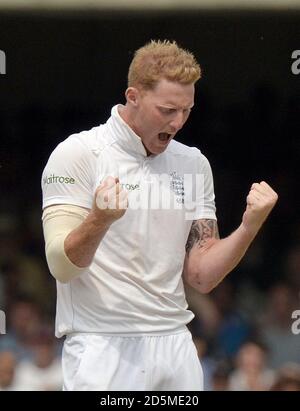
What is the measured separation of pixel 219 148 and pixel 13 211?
1.26m

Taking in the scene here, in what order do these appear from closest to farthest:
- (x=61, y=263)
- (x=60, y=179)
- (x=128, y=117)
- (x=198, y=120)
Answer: (x=61, y=263) → (x=60, y=179) → (x=128, y=117) → (x=198, y=120)

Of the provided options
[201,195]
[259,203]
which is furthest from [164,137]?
[259,203]

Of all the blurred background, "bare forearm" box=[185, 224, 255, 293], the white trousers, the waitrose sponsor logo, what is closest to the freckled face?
the waitrose sponsor logo

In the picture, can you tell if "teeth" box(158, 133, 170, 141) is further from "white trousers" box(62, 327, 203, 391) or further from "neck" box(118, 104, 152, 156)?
"white trousers" box(62, 327, 203, 391)

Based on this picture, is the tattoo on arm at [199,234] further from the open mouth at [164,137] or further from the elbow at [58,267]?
the elbow at [58,267]

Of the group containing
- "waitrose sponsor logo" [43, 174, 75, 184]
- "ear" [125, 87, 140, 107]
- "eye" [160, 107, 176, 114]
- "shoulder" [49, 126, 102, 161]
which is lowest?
"waitrose sponsor logo" [43, 174, 75, 184]

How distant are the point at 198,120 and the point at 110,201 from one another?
3367 mm

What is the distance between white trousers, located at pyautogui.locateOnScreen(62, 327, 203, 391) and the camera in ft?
11.5

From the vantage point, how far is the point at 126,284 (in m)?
3.52

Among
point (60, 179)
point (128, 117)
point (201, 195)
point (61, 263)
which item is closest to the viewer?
point (61, 263)

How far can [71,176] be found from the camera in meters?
3.51

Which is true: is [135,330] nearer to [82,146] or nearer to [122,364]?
[122,364]

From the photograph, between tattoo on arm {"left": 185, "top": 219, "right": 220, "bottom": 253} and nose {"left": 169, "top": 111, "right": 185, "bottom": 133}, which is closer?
nose {"left": 169, "top": 111, "right": 185, "bottom": 133}

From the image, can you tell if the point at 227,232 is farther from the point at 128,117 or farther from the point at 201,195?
the point at 128,117
